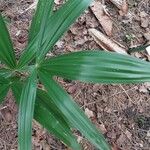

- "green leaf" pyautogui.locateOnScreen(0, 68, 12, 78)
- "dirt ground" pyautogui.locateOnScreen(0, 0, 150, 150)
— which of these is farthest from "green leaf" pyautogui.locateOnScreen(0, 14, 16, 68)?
"dirt ground" pyautogui.locateOnScreen(0, 0, 150, 150)

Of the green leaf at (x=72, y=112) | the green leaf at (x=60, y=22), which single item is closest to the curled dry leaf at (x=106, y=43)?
the green leaf at (x=60, y=22)

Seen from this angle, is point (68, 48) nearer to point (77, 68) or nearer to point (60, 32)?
point (60, 32)

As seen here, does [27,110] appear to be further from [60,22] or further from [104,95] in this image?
[104,95]

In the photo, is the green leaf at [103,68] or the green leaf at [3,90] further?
the green leaf at [3,90]

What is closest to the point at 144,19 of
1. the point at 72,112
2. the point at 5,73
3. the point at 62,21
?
the point at 62,21

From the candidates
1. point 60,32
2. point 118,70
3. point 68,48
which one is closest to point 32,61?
Answer: point 60,32

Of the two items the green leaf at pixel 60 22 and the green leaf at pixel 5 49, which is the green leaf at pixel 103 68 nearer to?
A: the green leaf at pixel 60 22
